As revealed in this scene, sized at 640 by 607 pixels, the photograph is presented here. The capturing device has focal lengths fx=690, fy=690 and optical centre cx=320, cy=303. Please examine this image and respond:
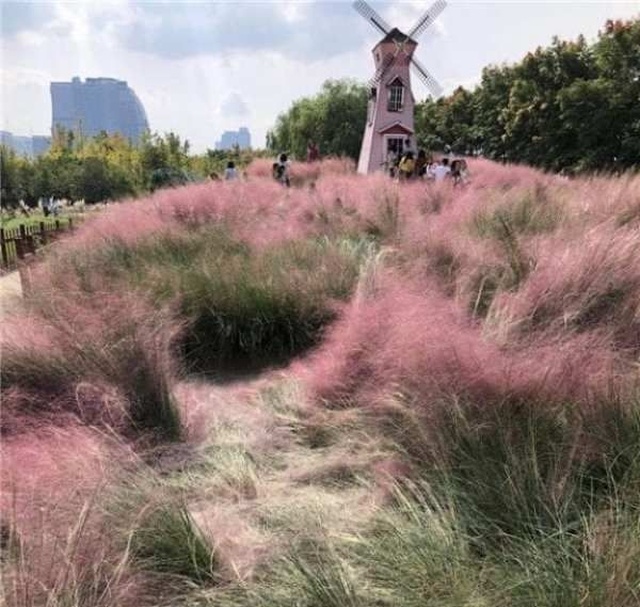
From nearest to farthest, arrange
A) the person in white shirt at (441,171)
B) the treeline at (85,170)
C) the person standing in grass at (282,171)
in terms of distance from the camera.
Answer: the person in white shirt at (441,171) < the person standing in grass at (282,171) < the treeline at (85,170)

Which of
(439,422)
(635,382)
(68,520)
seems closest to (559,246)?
(635,382)

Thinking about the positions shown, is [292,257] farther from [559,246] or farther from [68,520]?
[68,520]

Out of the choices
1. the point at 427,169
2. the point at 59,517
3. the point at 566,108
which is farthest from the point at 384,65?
the point at 59,517

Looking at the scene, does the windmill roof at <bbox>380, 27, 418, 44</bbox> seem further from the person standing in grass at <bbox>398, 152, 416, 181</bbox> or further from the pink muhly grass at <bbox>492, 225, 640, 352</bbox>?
the pink muhly grass at <bbox>492, 225, 640, 352</bbox>

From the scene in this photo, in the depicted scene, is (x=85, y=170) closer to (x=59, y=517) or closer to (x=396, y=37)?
(x=396, y=37)

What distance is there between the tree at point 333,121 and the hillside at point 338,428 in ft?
127

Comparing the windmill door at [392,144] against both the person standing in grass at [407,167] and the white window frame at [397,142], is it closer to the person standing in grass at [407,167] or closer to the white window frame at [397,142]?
the white window frame at [397,142]

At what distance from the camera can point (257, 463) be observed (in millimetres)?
3764

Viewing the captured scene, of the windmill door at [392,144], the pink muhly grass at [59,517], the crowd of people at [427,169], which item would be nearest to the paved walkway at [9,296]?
the pink muhly grass at [59,517]

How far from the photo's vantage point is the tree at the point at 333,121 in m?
44.8

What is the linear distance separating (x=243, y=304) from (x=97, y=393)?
7.13 ft

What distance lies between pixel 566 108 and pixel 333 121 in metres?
21.7

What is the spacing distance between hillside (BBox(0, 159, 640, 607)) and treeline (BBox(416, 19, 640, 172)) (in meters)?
14.2

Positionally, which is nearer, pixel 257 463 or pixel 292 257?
pixel 257 463
